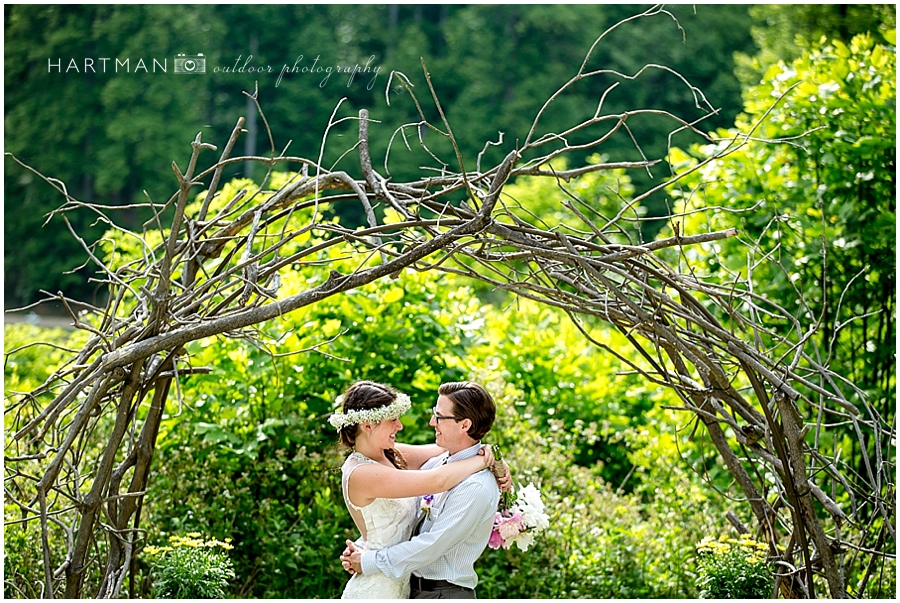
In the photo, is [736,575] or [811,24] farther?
[811,24]

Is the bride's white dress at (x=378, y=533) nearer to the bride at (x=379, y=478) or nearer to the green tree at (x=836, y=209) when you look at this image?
the bride at (x=379, y=478)

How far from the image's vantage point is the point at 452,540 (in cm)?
241

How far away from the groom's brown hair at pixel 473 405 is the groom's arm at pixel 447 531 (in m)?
0.18

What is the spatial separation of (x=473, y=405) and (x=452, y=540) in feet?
1.26

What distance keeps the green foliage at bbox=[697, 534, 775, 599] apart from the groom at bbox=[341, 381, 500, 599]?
125 cm

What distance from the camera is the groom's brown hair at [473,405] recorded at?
2553mm

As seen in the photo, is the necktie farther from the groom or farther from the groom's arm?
the groom's arm

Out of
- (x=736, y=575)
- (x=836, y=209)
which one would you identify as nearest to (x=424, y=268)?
(x=736, y=575)

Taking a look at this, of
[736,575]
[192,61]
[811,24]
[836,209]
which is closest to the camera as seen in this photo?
[736,575]

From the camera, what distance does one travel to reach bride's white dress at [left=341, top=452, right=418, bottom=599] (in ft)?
8.21

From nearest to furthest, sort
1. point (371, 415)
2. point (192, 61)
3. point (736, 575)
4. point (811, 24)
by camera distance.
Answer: point (371, 415) < point (736, 575) < point (192, 61) < point (811, 24)

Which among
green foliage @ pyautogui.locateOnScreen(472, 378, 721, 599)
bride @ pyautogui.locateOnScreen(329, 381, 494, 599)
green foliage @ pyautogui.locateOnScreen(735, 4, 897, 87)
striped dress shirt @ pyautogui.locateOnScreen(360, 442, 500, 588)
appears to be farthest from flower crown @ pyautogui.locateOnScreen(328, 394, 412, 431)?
green foliage @ pyautogui.locateOnScreen(735, 4, 897, 87)

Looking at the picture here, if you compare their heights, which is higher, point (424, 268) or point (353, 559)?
point (424, 268)

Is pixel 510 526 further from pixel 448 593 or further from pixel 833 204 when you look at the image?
pixel 833 204
